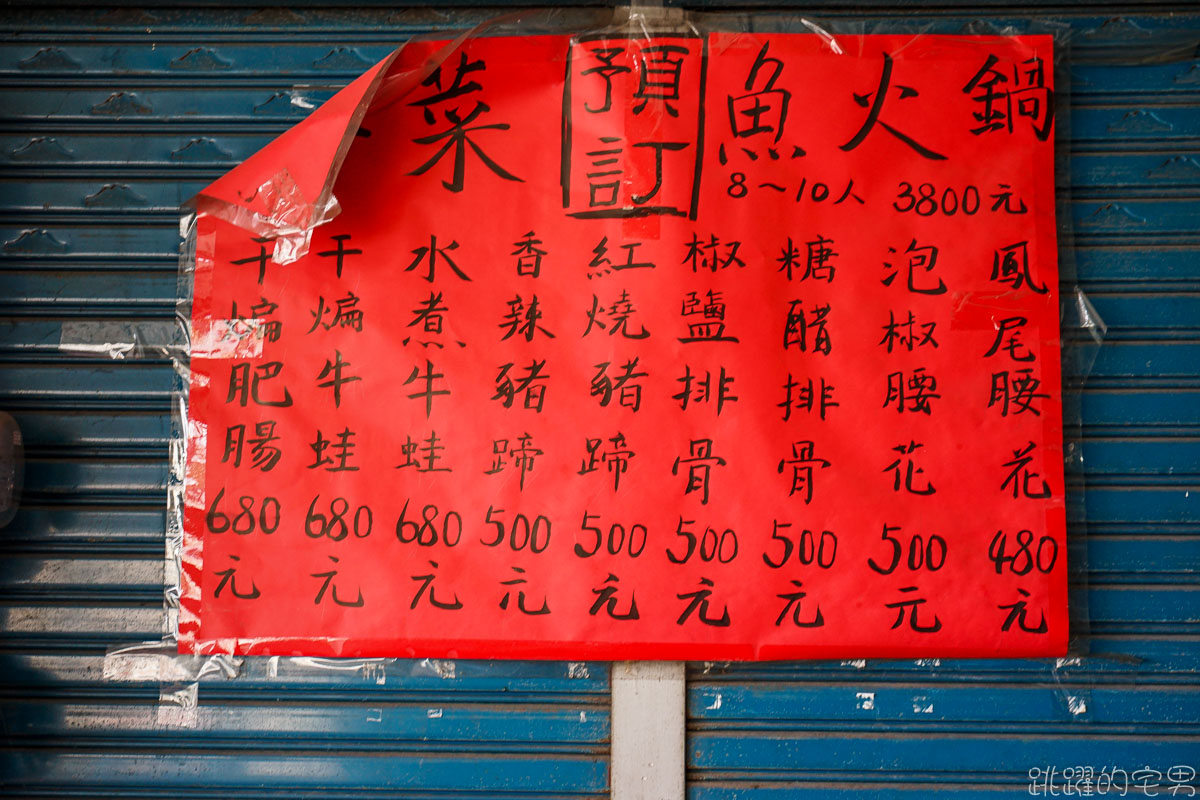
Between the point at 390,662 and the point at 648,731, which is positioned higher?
the point at 390,662

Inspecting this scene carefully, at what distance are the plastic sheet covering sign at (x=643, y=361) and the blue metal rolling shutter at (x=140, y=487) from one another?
172mm

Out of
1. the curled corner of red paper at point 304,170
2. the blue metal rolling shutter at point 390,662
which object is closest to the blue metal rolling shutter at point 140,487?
the blue metal rolling shutter at point 390,662

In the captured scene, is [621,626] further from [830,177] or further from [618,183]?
[830,177]

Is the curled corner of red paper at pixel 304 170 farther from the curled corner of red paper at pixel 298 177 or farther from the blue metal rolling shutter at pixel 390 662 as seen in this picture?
the blue metal rolling shutter at pixel 390 662

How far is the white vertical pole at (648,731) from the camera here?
6.60ft

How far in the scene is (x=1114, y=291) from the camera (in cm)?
212

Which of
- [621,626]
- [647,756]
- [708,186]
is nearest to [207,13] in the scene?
[708,186]

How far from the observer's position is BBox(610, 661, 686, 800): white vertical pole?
201 cm

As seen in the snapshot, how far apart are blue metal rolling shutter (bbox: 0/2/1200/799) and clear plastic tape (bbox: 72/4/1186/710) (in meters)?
0.04

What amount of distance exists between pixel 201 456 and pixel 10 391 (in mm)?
668

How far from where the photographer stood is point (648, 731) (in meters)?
2.02

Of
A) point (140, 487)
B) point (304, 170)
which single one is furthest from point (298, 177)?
point (140, 487)

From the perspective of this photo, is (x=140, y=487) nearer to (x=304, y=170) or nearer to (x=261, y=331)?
(x=261, y=331)

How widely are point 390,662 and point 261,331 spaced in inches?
40.5
